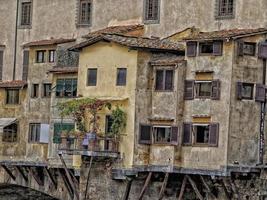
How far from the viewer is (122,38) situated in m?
50.6

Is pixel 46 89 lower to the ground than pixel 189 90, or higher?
lower

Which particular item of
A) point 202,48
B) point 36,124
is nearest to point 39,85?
point 36,124

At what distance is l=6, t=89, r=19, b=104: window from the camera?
193 feet

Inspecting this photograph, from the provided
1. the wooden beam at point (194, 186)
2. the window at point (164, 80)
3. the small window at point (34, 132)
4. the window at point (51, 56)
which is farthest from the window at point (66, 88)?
the wooden beam at point (194, 186)

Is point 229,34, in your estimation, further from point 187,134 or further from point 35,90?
point 35,90

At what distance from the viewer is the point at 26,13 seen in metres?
61.9

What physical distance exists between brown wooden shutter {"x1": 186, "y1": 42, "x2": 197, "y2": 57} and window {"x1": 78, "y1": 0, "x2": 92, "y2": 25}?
10923mm

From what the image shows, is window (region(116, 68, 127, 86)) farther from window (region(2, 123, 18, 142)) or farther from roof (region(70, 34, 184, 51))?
window (region(2, 123, 18, 142))

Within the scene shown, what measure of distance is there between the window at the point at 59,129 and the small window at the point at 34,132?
1971 millimetres

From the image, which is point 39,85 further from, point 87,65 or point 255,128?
point 255,128

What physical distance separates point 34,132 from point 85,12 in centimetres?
695

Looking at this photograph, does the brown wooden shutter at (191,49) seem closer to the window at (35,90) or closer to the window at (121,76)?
the window at (121,76)

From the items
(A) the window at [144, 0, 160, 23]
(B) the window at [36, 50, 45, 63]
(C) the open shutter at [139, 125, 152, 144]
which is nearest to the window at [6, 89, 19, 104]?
(B) the window at [36, 50, 45, 63]

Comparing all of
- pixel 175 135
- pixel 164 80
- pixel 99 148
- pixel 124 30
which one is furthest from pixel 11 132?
pixel 175 135
